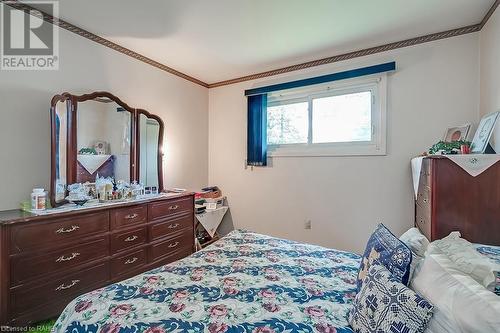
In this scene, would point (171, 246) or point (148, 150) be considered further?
point (148, 150)

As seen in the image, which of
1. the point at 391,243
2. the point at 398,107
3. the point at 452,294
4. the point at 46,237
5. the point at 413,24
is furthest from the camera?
the point at 398,107

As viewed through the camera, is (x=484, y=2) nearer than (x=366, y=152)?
Yes

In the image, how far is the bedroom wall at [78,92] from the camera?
2008 mm

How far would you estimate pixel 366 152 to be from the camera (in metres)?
2.82

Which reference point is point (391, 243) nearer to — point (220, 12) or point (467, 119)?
point (467, 119)

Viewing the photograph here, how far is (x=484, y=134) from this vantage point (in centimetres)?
196

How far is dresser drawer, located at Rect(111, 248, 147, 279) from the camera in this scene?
2268 mm

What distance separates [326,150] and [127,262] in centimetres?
252

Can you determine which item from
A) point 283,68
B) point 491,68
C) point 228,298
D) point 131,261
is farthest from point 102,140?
point 491,68

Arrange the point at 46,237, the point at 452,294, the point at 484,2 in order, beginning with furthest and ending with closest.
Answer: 1. the point at 484,2
2. the point at 46,237
3. the point at 452,294

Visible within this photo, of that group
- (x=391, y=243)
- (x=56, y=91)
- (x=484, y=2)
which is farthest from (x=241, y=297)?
(x=484, y=2)

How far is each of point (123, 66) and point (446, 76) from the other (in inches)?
135

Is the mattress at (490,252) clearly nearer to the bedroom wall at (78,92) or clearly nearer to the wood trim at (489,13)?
the wood trim at (489,13)

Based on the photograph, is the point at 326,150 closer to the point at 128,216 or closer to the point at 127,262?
the point at 128,216
